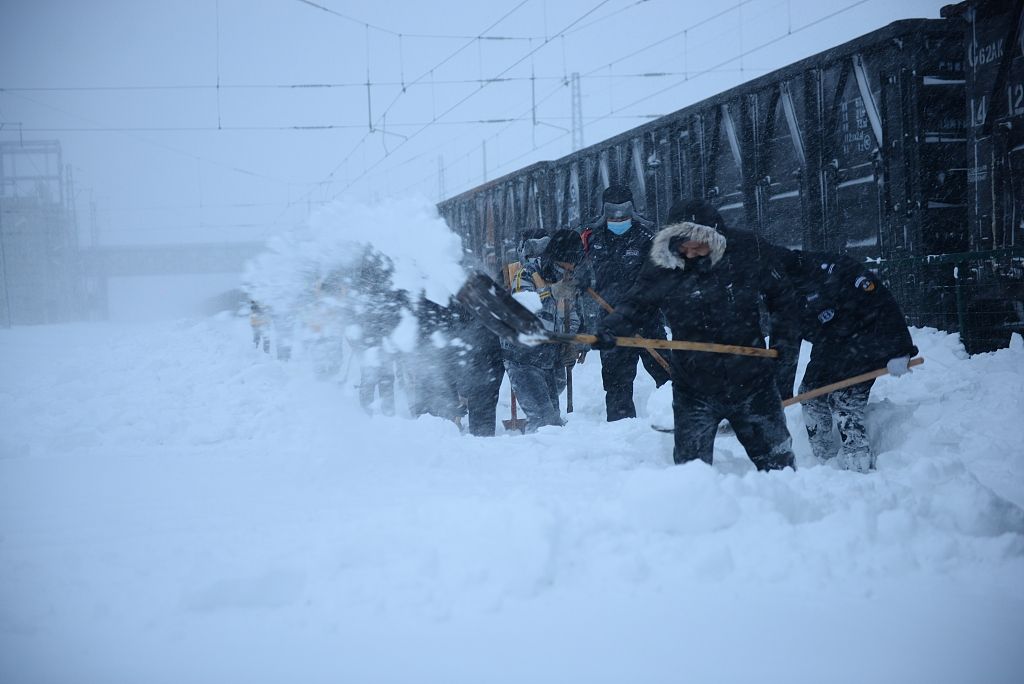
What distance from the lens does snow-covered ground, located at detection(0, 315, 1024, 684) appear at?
7.43ft

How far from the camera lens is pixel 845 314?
455 cm

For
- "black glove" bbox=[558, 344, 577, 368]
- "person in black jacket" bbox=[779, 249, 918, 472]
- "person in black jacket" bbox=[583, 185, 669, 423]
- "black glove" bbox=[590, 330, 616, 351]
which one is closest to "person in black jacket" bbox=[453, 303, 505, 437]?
"black glove" bbox=[558, 344, 577, 368]

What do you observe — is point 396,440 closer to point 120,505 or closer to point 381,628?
point 120,505

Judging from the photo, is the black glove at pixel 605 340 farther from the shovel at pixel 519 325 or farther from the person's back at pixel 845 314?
the person's back at pixel 845 314

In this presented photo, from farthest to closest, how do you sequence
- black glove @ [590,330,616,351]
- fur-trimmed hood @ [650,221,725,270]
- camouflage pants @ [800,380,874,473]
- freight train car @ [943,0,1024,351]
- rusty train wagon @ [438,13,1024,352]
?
rusty train wagon @ [438,13,1024,352], freight train car @ [943,0,1024,351], camouflage pants @ [800,380,874,473], black glove @ [590,330,616,351], fur-trimmed hood @ [650,221,725,270]

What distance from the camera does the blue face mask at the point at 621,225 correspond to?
6262 mm

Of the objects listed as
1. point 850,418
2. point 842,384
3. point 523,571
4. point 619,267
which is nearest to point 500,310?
point 523,571

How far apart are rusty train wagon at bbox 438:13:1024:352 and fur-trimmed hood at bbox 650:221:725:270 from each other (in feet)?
12.2

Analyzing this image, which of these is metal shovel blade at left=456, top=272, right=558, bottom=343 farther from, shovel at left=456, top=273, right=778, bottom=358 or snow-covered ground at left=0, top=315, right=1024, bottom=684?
snow-covered ground at left=0, top=315, right=1024, bottom=684

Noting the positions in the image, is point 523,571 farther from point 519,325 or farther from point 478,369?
point 478,369

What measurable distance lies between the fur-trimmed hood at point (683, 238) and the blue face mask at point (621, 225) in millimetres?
2525

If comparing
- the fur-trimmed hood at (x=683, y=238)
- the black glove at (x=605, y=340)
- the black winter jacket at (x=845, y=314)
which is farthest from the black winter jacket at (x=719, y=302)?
the black winter jacket at (x=845, y=314)

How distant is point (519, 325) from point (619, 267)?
8.09 feet

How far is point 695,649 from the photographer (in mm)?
2301
